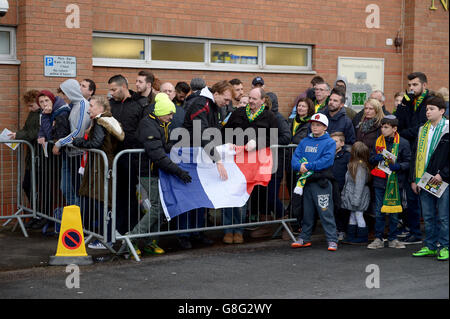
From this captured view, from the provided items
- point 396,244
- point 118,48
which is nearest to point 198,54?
point 118,48

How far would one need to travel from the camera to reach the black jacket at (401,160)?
9.00m

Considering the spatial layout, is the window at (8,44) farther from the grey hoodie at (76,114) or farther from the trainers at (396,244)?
the trainers at (396,244)

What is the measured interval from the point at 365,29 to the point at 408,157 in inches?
218

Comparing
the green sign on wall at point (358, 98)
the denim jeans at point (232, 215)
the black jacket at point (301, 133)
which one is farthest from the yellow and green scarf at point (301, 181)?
the green sign on wall at point (358, 98)

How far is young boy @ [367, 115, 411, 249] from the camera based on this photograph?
898 cm

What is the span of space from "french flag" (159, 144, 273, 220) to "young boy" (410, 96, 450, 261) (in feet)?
6.58

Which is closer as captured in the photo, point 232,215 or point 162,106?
point 162,106

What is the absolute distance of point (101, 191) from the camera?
338 inches

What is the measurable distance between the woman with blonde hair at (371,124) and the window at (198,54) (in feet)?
11.6

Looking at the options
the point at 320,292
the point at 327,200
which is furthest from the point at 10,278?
the point at 327,200

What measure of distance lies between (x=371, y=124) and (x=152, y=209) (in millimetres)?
3255

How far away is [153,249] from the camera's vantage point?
8672mm

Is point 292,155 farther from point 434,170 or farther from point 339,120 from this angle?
point 434,170
